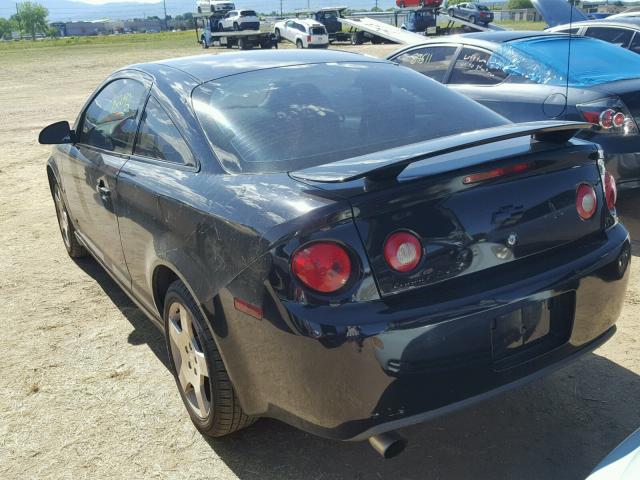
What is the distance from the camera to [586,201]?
2.58m

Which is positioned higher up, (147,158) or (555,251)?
(147,158)

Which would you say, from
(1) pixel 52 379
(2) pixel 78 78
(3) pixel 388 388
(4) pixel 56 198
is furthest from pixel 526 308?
(2) pixel 78 78

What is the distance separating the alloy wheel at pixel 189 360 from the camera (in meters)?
2.77

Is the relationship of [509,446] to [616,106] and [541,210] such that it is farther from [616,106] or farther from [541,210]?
[616,106]

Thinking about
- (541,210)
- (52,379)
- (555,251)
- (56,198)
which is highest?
(541,210)

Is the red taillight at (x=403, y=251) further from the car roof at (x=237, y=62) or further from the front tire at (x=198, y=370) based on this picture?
the car roof at (x=237, y=62)

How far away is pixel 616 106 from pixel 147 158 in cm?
355

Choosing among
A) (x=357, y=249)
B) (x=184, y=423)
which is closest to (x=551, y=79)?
(x=357, y=249)

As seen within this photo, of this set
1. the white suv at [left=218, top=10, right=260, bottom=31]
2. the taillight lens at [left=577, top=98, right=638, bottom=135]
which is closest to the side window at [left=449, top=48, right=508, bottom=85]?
the taillight lens at [left=577, top=98, right=638, bottom=135]

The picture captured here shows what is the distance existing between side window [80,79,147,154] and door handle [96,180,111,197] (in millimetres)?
195

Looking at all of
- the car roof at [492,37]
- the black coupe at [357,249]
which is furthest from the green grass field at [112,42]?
the black coupe at [357,249]

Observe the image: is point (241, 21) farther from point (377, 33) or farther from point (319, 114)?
point (319, 114)

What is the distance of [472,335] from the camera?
218 cm

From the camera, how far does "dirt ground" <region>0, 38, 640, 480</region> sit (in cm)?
264
